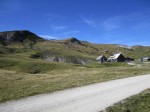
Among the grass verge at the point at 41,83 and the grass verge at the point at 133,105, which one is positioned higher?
the grass verge at the point at 41,83

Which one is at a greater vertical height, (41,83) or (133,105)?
(41,83)

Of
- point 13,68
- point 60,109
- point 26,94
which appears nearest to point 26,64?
point 13,68

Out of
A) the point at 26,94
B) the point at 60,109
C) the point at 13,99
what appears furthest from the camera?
the point at 26,94

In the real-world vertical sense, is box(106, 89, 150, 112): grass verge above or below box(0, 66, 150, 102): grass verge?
below

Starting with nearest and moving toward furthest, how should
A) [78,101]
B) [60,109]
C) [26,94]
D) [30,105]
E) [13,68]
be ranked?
1. [60,109]
2. [30,105]
3. [78,101]
4. [26,94]
5. [13,68]

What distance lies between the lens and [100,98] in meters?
18.1

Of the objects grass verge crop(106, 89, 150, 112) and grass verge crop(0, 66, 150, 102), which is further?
grass verge crop(0, 66, 150, 102)

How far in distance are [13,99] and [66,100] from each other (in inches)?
169

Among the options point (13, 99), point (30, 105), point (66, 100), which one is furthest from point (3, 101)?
point (66, 100)

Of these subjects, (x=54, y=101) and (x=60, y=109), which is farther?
(x=54, y=101)

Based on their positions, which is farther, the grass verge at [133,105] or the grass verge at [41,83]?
the grass verge at [41,83]

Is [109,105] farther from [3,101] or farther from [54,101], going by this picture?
[3,101]

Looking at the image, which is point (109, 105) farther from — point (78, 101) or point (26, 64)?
point (26, 64)

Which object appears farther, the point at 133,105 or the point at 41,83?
the point at 41,83
